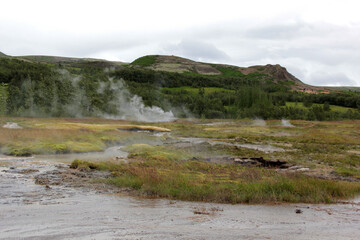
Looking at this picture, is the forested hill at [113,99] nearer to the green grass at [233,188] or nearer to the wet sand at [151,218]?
the green grass at [233,188]

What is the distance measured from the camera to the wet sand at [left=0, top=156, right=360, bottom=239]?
34.9 feet

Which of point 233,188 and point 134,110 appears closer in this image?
point 233,188

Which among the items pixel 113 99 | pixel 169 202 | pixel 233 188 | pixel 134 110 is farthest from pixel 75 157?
pixel 113 99

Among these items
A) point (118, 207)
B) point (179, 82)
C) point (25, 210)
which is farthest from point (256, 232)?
point (179, 82)

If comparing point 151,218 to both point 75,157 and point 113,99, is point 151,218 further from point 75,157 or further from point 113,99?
point 113,99

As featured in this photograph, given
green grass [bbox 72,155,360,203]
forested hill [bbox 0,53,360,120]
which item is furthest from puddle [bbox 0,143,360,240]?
forested hill [bbox 0,53,360,120]

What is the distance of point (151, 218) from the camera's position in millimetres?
12383

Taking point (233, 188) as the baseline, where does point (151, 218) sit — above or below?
below

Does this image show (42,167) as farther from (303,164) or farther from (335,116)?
(335,116)

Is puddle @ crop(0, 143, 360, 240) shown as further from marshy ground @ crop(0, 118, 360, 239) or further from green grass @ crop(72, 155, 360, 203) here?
green grass @ crop(72, 155, 360, 203)

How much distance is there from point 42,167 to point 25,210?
11200 millimetres

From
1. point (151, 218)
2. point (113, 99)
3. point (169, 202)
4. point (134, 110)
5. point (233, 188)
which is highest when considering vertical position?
point (113, 99)

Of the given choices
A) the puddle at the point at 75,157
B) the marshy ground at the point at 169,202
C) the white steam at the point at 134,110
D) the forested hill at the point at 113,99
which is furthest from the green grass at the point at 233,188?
the white steam at the point at 134,110

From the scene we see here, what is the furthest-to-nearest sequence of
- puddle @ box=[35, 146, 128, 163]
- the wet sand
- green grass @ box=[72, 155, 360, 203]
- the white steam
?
the white steam, puddle @ box=[35, 146, 128, 163], green grass @ box=[72, 155, 360, 203], the wet sand
